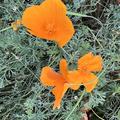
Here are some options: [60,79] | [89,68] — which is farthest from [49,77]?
[89,68]

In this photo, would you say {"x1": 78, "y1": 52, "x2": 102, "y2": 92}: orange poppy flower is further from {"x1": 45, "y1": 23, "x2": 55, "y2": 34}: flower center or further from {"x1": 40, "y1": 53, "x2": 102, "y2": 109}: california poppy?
{"x1": 45, "y1": 23, "x2": 55, "y2": 34}: flower center

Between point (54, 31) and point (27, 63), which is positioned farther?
point (27, 63)

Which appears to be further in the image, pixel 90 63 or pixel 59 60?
pixel 59 60

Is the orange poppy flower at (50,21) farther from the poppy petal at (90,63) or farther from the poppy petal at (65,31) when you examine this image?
the poppy petal at (90,63)

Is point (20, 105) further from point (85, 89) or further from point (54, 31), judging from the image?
point (54, 31)

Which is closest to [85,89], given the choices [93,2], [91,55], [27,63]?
[91,55]

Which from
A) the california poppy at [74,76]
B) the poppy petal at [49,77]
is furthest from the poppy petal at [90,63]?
the poppy petal at [49,77]

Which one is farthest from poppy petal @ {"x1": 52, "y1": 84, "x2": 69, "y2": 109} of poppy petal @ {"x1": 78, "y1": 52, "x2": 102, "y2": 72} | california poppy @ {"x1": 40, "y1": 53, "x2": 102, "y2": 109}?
poppy petal @ {"x1": 78, "y1": 52, "x2": 102, "y2": 72}

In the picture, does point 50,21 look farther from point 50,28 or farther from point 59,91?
point 59,91
